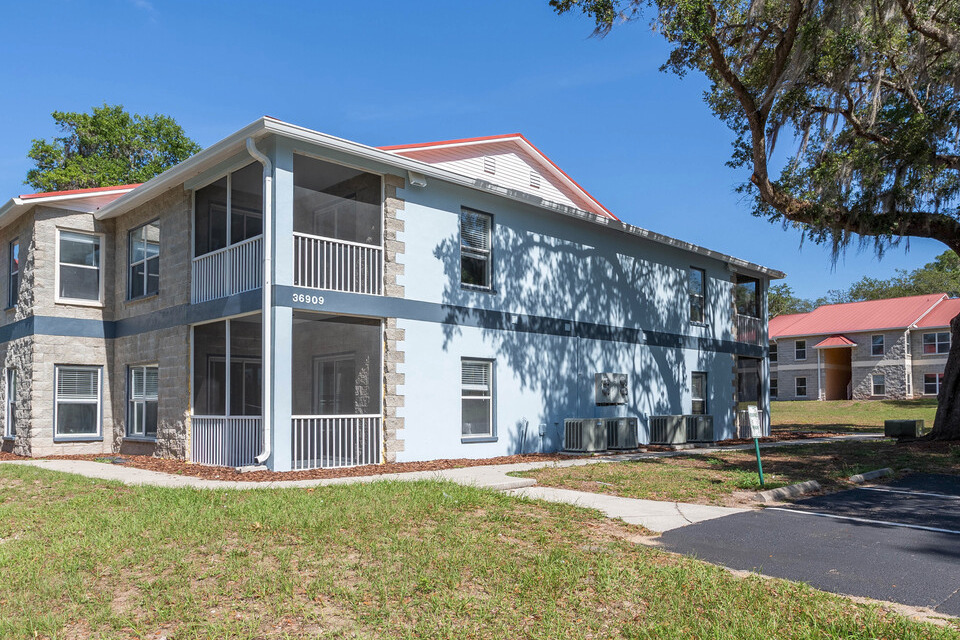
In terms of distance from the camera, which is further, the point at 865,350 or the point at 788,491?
the point at 865,350

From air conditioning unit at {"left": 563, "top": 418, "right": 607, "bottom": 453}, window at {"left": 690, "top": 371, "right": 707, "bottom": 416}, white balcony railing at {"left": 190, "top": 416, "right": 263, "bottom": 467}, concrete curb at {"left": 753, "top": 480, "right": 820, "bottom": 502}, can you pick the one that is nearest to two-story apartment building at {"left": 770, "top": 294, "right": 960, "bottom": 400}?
window at {"left": 690, "top": 371, "right": 707, "bottom": 416}

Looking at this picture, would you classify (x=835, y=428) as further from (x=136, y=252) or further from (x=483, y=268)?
(x=136, y=252)

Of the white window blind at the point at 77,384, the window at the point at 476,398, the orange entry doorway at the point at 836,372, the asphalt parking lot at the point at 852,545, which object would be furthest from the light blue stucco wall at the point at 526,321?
the orange entry doorway at the point at 836,372

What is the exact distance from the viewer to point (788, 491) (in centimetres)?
998

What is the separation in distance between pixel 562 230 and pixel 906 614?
42.5 feet

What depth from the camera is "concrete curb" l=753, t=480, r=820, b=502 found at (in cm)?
959

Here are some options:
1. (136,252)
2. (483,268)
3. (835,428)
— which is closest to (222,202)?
(136,252)

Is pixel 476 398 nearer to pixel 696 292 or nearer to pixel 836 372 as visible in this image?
pixel 696 292

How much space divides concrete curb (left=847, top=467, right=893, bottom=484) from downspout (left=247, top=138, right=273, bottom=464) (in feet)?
29.9

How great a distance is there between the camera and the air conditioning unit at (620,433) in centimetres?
1689

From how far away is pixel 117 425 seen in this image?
54.7 ft

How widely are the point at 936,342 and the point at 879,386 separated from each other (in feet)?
13.0

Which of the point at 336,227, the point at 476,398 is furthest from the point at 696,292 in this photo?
the point at 336,227

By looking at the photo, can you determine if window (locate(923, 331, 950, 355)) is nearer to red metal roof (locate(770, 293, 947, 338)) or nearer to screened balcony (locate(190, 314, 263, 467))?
red metal roof (locate(770, 293, 947, 338))
